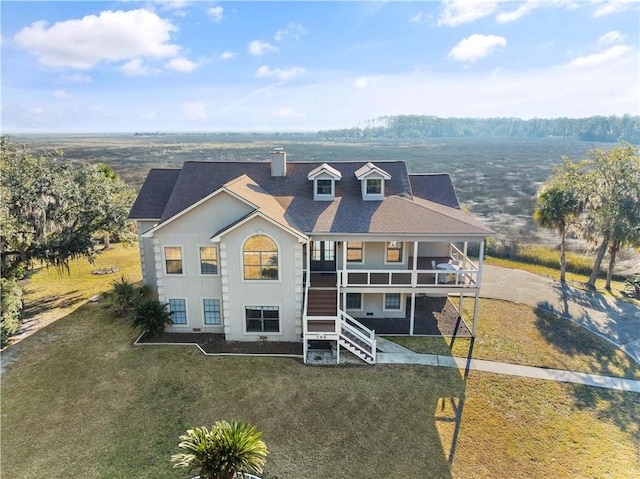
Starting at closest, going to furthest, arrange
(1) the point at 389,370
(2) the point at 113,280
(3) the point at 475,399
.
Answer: (3) the point at 475,399
(1) the point at 389,370
(2) the point at 113,280

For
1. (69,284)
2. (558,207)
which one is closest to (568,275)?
(558,207)

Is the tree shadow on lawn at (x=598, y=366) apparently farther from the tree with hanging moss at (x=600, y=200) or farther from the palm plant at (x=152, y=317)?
the palm plant at (x=152, y=317)

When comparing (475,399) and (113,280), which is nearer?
(475,399)

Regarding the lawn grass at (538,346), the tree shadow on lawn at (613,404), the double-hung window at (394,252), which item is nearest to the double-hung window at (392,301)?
the double-hung window at (394,252)

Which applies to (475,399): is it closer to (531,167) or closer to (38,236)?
(38,236)

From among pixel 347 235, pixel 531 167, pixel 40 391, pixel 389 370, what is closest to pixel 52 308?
pixel 40 391

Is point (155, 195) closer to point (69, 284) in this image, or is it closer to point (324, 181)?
point (324, 181)
